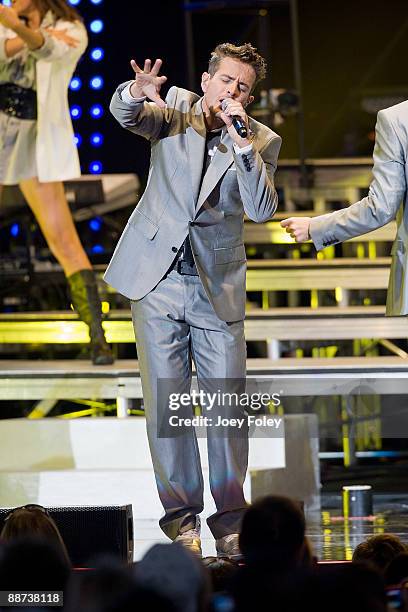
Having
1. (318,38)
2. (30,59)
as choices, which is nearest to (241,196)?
(30,59)

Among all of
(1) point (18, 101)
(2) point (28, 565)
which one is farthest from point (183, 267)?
(1) point (18, 101)

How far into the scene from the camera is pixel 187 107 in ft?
14.8

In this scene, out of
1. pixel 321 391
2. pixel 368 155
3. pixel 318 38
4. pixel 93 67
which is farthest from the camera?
pixel 318 38

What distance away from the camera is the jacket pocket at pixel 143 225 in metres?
4.46

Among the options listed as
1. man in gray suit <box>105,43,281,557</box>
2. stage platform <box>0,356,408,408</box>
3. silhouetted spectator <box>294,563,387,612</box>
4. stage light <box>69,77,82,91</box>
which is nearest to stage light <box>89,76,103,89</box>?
stage light <box>69,77,82,91</box>

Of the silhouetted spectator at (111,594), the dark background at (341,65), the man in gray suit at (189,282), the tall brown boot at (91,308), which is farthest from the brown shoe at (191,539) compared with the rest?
the dark background at (341,65)

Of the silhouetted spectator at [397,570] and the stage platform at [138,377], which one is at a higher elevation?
the stage platform at [138,377]

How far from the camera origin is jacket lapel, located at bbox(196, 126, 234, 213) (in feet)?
14.3

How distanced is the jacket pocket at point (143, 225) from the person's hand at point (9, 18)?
2307mm

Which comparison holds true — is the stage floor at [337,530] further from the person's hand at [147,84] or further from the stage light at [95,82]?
the stage light at [95,82]

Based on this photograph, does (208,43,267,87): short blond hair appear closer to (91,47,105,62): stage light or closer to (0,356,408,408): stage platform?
(0,356,408,408): stage platform

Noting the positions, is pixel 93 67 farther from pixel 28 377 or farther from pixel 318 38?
pixel 318 38

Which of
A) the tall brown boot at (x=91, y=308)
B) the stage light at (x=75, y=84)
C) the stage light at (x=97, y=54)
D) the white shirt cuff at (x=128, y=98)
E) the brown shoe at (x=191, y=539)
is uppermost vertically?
the stage light at (x=97, y=54)

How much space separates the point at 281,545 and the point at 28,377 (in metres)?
3.54
